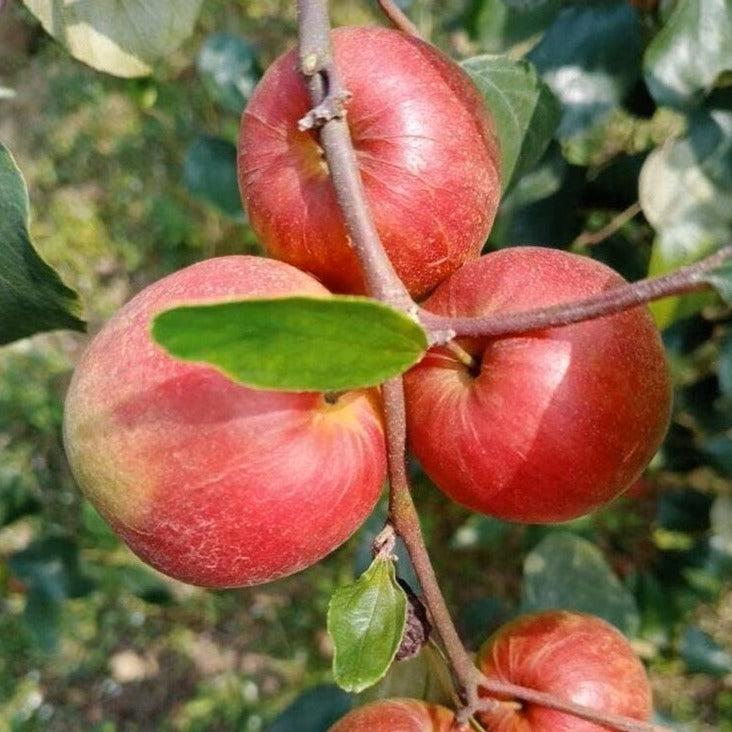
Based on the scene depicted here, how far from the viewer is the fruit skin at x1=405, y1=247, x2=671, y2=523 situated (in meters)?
0.61

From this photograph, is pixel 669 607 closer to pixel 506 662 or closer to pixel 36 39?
pixel 506 662

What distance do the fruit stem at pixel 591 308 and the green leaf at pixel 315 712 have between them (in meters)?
0.75

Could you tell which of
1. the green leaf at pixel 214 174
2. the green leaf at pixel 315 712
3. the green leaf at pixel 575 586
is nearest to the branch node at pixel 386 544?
the green leaf at pixel 575 586

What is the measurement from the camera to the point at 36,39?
2.12m

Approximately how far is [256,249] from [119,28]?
3.28ft

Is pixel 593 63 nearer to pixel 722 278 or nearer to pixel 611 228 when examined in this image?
pixel 611 228

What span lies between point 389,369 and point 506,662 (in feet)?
1.33

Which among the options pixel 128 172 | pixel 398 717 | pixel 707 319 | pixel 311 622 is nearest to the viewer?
pixel 398 717

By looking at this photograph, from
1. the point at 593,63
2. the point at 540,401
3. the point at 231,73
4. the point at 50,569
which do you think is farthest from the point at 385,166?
the point at 50,569

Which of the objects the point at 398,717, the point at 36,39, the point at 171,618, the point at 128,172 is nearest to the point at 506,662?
the point at 398,717

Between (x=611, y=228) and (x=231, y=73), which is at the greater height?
(x=231, y=73)

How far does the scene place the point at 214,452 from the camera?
565mm

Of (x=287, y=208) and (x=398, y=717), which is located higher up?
(x=287, y=208)

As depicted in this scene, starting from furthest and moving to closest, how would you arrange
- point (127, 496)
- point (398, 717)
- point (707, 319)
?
1. point (707, 319)
2. point (398, 717)
3. point (127, 496)
